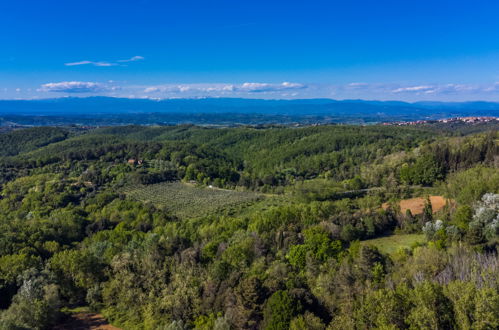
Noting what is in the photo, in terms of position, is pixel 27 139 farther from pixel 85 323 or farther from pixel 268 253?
pixel 268 253

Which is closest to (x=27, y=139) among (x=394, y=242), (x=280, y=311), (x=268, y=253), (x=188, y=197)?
(x=188, y=197)

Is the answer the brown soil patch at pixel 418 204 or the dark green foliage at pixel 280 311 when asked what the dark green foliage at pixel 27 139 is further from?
the dark green foliage at pixel 280 311

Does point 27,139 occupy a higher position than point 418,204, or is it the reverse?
point 27,139

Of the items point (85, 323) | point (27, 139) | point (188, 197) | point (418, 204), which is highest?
point (27, 139)

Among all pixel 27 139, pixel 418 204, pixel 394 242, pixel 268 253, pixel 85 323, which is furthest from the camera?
pixel 27 139

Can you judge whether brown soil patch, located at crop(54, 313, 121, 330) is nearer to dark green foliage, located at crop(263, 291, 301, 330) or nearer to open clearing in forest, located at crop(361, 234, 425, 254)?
dark green foliage, located at crop(263, 291, 301, 330)

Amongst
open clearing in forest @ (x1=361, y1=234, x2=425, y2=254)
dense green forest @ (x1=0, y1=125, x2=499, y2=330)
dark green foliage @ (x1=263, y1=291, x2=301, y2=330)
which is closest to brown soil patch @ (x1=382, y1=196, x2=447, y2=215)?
dense green forest @ (x1=0, y1=125, x2=499, y2=330)
